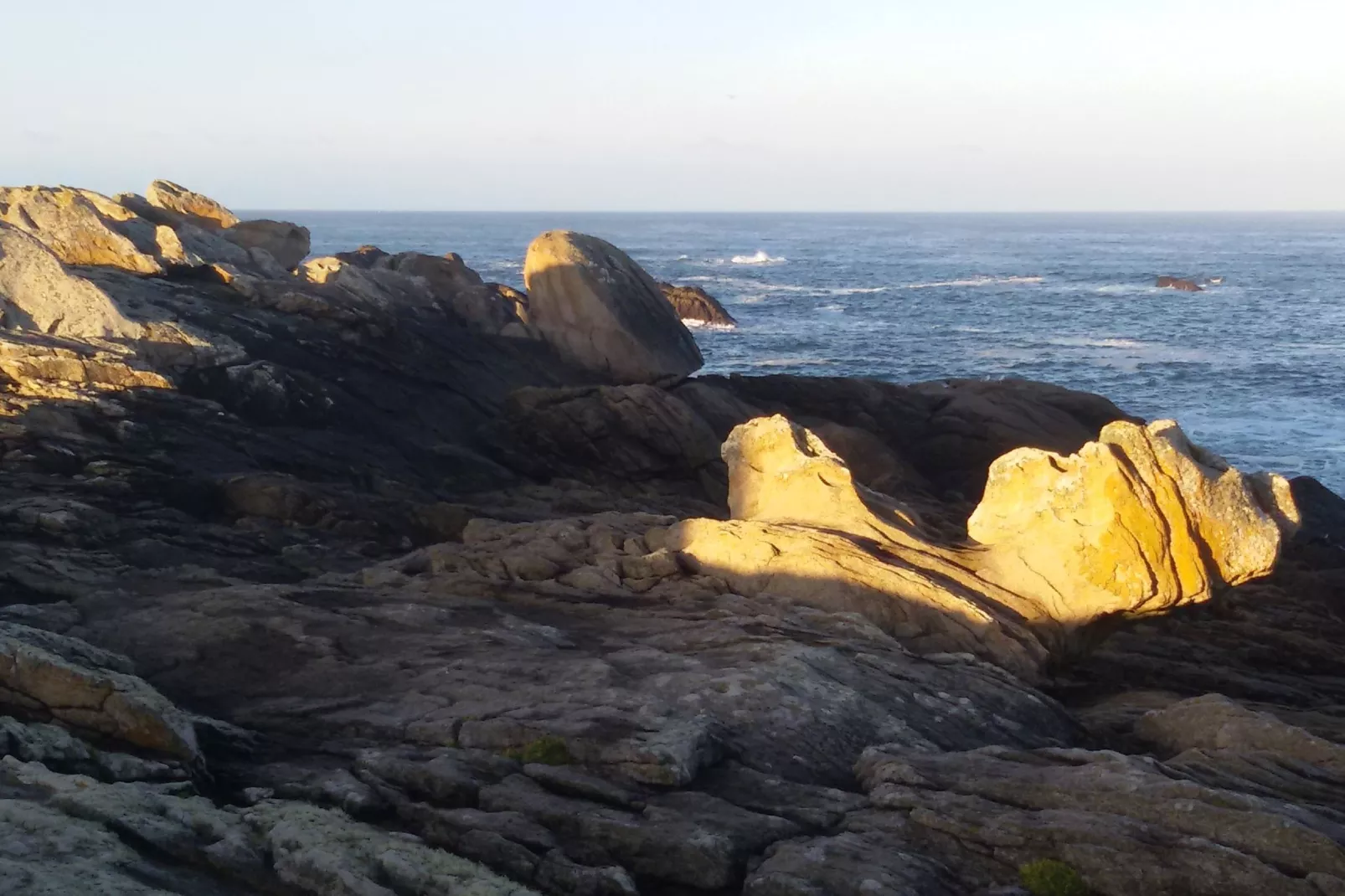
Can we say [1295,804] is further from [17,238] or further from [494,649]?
[17,238]

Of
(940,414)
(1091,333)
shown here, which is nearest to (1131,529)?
(940,414)

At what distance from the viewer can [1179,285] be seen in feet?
402

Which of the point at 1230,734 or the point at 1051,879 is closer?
the point at 1051,879

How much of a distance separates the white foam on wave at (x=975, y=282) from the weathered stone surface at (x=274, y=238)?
86.3m

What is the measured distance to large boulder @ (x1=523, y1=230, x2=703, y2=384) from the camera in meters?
45.7

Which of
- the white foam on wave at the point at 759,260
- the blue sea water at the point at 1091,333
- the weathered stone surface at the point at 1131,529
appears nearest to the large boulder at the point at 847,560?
the weathered stone surface at the point at 1131,529

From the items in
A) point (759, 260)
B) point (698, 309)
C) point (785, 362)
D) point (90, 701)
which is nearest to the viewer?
point (90, 701)

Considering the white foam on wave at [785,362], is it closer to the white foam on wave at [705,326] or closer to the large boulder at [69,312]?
the white foam on wave at [705,326]

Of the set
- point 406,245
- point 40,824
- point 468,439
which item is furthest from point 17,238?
point 406,245

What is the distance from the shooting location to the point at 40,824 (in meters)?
10.6

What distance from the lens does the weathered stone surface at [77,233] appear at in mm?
35438

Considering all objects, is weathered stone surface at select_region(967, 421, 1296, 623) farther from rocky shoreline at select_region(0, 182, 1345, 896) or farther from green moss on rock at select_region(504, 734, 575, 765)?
green moss on rock at select_region(504, 734, 575, 765)

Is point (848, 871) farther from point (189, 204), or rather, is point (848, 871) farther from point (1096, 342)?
point (1096, 342)

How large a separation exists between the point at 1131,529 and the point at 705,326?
65784mm
